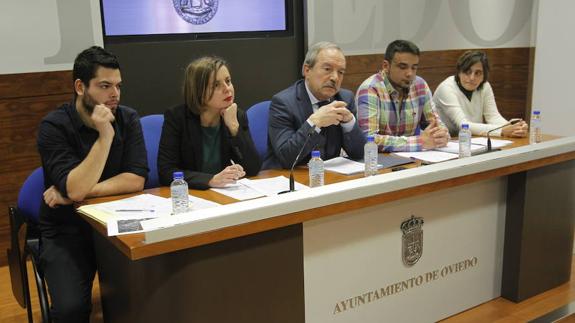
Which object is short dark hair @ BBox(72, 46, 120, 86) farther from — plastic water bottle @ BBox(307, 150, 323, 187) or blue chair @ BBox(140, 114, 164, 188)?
plastic water bottle @ BBox(307, 150, 323, 187)

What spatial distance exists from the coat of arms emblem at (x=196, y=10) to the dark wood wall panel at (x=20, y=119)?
91 centimetres

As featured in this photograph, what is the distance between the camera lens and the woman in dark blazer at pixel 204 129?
2.35 meters

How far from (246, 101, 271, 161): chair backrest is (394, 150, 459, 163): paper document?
713 millimetres

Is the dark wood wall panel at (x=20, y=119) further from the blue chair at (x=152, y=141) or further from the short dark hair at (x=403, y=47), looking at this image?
the short dark hair at (x=403, y=47)

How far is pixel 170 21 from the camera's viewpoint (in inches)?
147

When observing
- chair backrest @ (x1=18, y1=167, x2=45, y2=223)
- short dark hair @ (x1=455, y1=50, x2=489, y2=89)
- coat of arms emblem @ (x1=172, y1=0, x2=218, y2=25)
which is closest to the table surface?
chair backrest @ (x1=18, y1=167, x2=45, y2=223)

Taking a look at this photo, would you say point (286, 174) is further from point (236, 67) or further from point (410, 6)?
point (410, 6)

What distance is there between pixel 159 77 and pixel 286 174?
1.67m

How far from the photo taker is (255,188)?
2.16 metres

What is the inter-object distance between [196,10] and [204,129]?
1.70 meters

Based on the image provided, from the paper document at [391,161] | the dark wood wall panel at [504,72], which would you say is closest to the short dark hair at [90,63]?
the paper document at [391,161]

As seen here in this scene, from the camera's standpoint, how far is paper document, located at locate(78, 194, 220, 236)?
1.69 metres

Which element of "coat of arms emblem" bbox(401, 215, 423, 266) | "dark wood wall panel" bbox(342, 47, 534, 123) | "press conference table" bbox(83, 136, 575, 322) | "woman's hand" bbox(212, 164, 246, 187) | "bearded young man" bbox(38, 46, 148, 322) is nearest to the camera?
"press conference table" bbox(83, 136, 575, 322)

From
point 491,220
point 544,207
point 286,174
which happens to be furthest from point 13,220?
point 544,207
